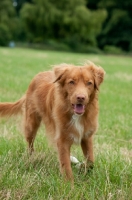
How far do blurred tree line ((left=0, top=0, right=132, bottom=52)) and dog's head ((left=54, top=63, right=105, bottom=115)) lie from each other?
44.9 m

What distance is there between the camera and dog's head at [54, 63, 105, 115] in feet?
12.7

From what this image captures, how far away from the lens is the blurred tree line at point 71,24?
168 ft

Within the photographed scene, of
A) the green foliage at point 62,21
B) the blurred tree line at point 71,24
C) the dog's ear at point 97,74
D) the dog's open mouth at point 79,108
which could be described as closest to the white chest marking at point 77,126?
the dog's open mouth at point 79,108

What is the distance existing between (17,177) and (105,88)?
353 inches

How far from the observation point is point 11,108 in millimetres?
5523

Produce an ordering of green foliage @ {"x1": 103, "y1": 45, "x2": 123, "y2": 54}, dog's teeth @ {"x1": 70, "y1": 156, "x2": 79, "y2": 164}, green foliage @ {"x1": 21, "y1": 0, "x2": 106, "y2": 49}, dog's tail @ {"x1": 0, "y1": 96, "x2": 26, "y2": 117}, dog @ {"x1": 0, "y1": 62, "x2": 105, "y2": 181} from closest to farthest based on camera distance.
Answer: dog @ {"x1": 0, "y1": 62, "x2": 105, "y2": 181} → dog's teeth @ {"x1": 70, "y1": 156, "x2": 79, "y2": 164} → dog's tail @ {"x1": 0, "y1": 96, "x2": 26, "y2": 117} → green foliage @ {"x1": 21, "y1": 0, "x2": 106, "y2": 49} → green foliage @ {"x1": 103, "y1": 45, "x2": 123, "y2": 54}

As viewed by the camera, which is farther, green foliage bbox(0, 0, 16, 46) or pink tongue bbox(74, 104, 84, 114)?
green foliage bbox(0, 0, 16, 46)

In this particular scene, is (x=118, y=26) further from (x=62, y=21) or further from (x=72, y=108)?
(x=72, y=108)

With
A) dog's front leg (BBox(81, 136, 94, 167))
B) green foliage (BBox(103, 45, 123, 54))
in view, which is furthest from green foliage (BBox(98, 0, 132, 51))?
dog's front leg (BBox(81, 136, 94, 167))

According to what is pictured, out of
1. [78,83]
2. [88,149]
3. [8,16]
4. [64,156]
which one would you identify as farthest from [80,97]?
[8,16]

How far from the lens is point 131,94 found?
1159 cm

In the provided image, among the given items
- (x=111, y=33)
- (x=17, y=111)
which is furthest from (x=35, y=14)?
(x=17, y=111)

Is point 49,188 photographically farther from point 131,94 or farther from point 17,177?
point 131,94

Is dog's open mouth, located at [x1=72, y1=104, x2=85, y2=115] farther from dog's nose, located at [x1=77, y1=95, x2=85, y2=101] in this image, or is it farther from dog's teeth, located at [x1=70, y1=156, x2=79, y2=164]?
dog's teeth, located at [x1=70, y1=156, x2=79, y2=164]
